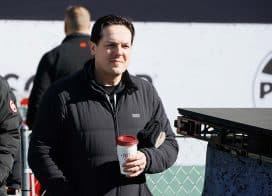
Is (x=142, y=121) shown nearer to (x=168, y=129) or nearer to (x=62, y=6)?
(x=168, y=129)

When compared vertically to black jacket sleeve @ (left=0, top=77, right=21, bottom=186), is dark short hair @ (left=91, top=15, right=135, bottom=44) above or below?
above

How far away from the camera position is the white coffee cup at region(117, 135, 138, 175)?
415cm

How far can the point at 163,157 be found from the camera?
4430 millimetres

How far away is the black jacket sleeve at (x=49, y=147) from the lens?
4305 mm

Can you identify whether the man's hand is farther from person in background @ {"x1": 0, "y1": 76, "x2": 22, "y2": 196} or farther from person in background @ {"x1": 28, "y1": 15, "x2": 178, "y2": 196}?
person in background @ {"x1": 0, "y1": 76, "x2": 22, "y2": 196}

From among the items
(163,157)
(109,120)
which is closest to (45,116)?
(109,120)

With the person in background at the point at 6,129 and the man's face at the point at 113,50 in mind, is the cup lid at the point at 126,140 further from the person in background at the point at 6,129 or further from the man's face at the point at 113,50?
the person in background at the point at 6,129

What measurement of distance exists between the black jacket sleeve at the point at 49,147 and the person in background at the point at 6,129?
0.54 ft

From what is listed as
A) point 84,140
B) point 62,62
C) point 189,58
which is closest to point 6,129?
point 84,140

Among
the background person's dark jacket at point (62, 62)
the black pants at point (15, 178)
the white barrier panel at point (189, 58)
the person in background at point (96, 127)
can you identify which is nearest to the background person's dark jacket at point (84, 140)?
the person in background at point (96, 127)

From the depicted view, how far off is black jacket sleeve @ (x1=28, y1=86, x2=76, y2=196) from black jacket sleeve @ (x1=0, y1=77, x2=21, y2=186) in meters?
0.17

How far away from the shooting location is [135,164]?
4.20 metres

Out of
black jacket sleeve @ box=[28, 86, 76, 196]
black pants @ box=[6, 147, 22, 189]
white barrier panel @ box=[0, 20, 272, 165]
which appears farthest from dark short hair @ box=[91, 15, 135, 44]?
white barrier panel @ box=[0, 20, 272, 165]

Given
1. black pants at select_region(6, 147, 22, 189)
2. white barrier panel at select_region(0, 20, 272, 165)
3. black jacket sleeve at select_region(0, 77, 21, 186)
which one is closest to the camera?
black jacket sleeve at select_region(0, 77, 21, 186)
